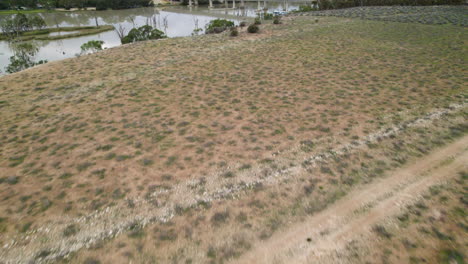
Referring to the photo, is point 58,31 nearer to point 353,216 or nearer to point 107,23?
point 107,23

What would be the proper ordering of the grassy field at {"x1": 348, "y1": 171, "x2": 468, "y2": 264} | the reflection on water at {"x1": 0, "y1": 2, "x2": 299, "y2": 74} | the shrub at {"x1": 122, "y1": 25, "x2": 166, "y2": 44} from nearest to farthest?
the grassy field at {"x1": 348, "y1": 171, "x2": 468, "y2": 264}
the shrub at {"x1": 122, "y1": 25, "x2": 166, "y2": 44}
the reflection on water at {"x1": 0, "y1": 2, "x2": 299, "y2": 74}

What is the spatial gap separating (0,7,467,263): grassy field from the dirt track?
0.39 m

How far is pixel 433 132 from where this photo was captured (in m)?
12.0

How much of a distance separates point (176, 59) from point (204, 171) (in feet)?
57.8

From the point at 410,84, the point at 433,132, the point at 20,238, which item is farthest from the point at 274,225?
the point at 410,84

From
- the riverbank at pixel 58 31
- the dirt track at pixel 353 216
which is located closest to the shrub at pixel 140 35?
the riverbank at pixel 58 31

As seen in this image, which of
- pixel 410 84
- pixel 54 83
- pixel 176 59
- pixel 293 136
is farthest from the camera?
pixel 176 59

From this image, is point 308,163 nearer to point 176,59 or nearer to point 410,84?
point 410,84

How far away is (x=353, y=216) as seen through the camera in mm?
7957

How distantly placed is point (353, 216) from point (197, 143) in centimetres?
686

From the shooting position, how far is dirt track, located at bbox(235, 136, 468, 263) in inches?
271

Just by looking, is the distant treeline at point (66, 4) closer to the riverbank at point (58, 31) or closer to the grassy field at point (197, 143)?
the riverbank at point (58, 31)

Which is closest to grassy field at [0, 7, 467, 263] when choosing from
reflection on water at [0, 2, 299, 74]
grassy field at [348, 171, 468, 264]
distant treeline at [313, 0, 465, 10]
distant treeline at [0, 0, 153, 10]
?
grassy field at [348, 171, 468, 264]

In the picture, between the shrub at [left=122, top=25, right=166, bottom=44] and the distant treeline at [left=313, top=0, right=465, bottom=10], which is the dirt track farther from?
the distant treeline at [left=313, top=0, right=465, bottom=10]
